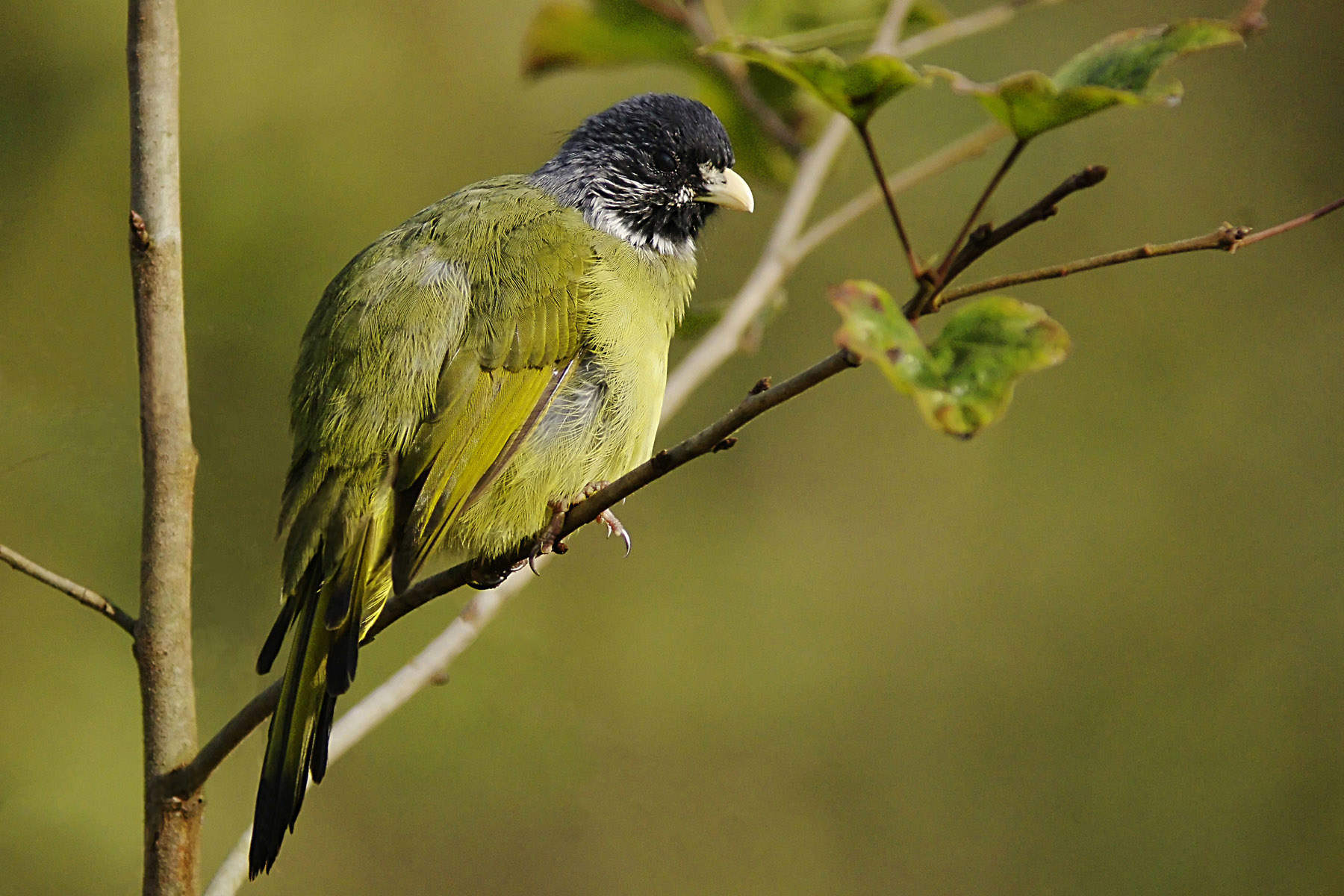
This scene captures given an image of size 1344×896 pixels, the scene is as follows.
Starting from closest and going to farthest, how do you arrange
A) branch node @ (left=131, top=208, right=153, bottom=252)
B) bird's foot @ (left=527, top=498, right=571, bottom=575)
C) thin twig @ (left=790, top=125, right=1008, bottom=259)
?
branch node @ (left=131, top=208, right=153, bottom=252)
bird's foot @ (left=527, top=498, right=571, bottom=575)
thin twig @ (left=790, top=125, right=1008, bottom=259)

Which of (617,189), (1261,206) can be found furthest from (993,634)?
(617,189)

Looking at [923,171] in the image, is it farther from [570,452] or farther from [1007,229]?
[1007,229]

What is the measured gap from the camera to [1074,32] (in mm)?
5832

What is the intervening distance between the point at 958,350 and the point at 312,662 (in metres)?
1.45

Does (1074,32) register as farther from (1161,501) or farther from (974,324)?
(974,324)

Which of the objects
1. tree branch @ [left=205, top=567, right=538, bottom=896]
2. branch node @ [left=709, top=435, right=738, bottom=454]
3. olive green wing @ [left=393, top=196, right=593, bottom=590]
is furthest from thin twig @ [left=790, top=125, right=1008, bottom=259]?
branch node @ [left=709, top=435, right=738, bottom=454]

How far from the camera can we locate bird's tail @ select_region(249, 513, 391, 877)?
6.90 ft

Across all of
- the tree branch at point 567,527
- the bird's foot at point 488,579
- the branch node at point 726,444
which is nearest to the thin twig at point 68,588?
the tree branch at point 567,527

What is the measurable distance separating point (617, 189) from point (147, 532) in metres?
1.88

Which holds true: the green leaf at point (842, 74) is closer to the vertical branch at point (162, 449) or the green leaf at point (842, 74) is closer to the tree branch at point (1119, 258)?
the tree branch at point (1119, 258)

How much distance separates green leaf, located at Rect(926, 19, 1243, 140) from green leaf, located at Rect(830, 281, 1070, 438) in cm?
24

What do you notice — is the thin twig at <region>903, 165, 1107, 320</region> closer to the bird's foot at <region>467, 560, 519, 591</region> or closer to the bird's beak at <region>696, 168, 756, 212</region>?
the bird's foot at <region>467, 560, 519, 591</region>

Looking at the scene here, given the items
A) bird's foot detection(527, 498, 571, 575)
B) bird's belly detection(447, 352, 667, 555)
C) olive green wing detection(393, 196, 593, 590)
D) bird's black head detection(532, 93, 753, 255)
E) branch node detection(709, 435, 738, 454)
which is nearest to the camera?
branch node detection(709, 435, 738, 454)

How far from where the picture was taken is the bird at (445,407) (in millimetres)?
2436
